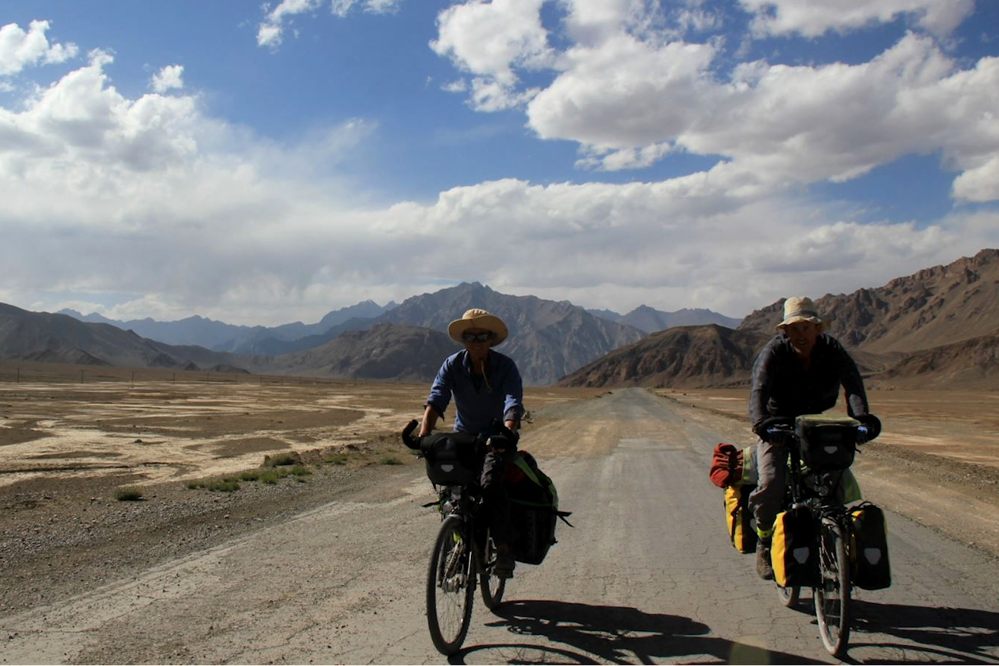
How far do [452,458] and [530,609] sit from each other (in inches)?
62.3

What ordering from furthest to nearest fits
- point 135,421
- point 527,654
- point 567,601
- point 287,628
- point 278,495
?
point 135,421, point 278,495, point 567,601, point 287,628, point 527,654

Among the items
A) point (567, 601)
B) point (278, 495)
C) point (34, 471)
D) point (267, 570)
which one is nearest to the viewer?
point (567, 601)

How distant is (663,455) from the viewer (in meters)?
18.8

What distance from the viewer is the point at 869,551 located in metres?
4.81

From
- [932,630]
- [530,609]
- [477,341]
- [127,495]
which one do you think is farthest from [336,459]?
[932,630]

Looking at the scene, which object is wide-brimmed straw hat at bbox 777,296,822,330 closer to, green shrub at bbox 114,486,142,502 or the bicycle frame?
the bicycle frame

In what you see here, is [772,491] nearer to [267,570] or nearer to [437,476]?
[437,476]

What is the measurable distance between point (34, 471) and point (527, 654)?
16146 mm

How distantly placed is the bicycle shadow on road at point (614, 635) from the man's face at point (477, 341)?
6.67ft

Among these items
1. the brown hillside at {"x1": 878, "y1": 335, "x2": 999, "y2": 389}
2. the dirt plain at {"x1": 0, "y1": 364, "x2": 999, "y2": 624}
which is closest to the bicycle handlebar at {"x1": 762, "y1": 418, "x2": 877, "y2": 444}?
the dirt plain at {"x1": 0, "y1": 364, "x2": 999, "y2": 624}

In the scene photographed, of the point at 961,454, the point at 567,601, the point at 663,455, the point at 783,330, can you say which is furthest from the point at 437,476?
the point at 961,454

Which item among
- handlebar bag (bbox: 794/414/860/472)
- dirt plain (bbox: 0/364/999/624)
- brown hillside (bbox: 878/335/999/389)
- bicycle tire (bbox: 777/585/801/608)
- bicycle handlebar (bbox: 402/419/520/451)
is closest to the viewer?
handlebar bag (bbox: 794/414/860/472)

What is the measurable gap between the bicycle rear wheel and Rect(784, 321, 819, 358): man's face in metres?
2.83

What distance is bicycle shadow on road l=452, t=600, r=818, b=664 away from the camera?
4.76m
